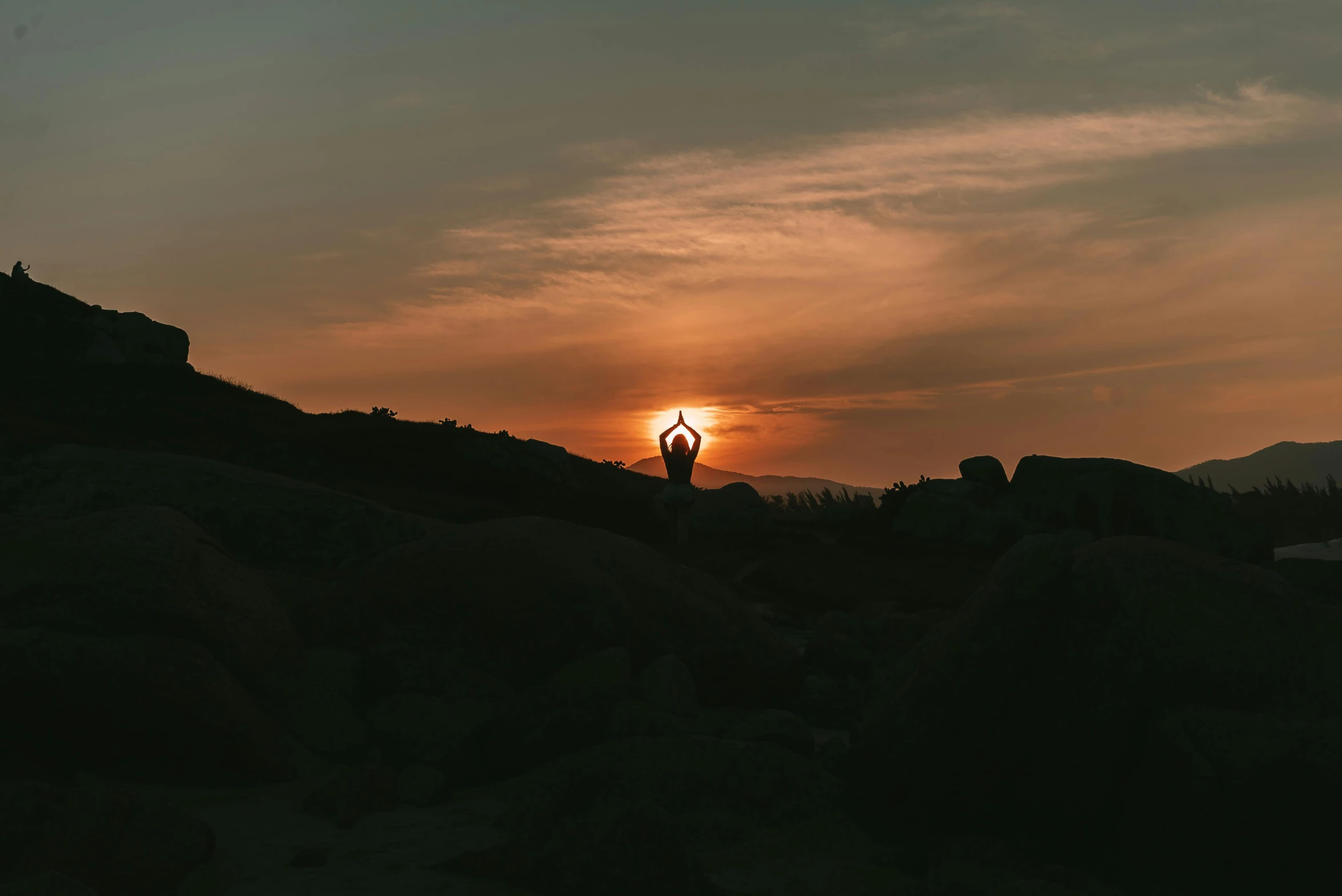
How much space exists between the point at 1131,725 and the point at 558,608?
3632 millimetres

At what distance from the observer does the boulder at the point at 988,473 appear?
23.5 meters

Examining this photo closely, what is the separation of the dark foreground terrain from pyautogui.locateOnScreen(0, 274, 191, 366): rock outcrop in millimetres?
29889

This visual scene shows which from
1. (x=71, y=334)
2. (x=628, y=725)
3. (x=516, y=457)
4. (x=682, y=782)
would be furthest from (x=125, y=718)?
(x=71, y=334)

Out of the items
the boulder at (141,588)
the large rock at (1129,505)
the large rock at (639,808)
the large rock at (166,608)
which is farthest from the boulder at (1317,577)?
the large rock at (1129,505)

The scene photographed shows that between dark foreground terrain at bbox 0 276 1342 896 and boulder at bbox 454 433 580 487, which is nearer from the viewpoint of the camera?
dark foreground terrain at bbox 0 276 1342 896

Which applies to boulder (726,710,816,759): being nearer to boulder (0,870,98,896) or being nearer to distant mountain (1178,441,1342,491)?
boulder (0,870,98,896)

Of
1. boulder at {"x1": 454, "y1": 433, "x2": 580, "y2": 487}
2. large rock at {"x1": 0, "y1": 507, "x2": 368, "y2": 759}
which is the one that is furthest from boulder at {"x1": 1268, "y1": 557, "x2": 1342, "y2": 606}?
boulder at {"x1": 454, "y1": 433, "x2": 580, "y2": 487}

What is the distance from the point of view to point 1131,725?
418 cm

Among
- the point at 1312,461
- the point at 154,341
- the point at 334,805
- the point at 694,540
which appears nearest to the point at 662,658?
the point at 334,805

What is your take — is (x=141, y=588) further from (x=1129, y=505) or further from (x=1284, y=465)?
(x=1284, y=465)

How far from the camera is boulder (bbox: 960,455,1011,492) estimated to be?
23531 millimetres

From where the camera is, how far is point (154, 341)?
36.6 m

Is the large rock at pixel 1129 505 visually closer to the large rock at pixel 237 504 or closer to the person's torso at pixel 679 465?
the person's torso at pixel 679 465

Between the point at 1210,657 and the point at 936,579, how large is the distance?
38.9 feet
